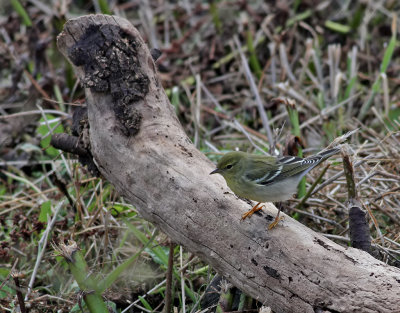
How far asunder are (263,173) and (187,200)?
72cm

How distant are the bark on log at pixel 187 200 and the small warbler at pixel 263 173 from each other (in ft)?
0.27

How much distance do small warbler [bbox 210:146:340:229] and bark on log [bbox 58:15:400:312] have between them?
8cm

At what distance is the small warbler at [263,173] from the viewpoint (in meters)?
3.37

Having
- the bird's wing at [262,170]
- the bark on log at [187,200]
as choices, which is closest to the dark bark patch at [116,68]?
the bark on log at [187,200]

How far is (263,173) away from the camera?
3652 mm

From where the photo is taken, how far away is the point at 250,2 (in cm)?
791

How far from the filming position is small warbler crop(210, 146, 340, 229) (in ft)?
11.1

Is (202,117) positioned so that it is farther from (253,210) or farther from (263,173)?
(253,210)

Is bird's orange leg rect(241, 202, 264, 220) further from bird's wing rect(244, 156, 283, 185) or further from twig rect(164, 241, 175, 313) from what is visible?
twig rect(164, 241, 175, 313)

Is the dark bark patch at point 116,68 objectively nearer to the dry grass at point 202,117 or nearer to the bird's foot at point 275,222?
the dry grass at point 202,117

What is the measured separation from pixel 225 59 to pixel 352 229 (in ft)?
13.6

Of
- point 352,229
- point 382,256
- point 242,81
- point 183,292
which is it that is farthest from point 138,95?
point 242,81

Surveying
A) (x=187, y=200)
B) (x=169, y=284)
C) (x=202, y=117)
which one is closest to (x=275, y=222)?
(x=187, y=200)

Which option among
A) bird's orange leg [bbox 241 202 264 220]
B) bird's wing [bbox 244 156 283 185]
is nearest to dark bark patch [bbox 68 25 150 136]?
bird's wing [bbox 244 156 283 185]
